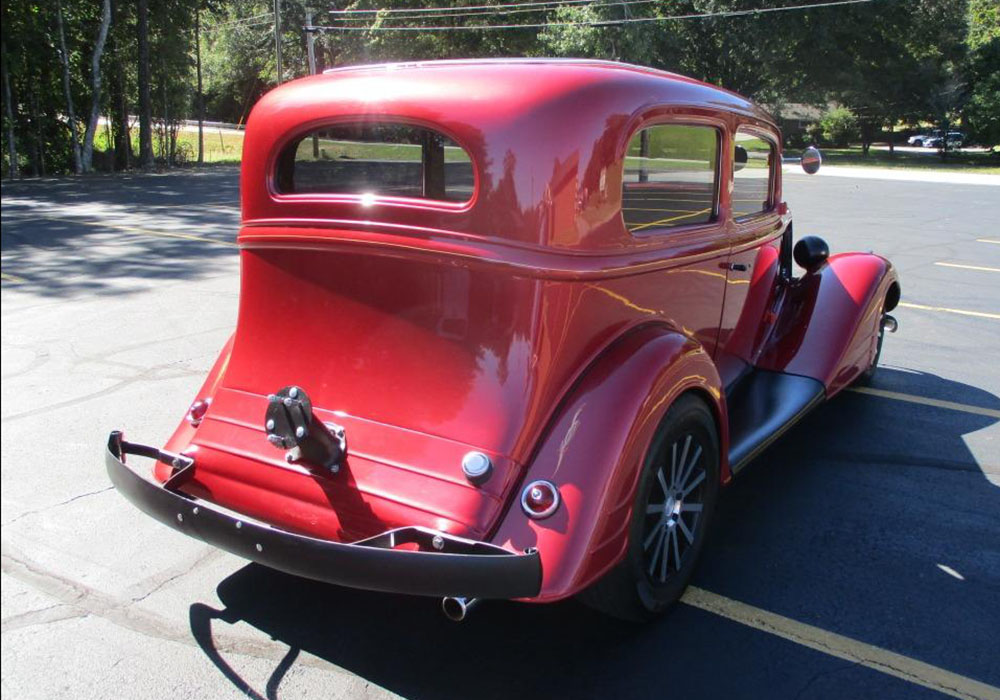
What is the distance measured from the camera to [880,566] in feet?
10.9

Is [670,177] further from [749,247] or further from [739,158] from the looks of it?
[749,247]

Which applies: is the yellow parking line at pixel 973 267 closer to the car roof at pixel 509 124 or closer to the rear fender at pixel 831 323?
the rear fender at pixel 831 323

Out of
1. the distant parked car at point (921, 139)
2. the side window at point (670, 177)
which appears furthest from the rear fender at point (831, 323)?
the distant parked car at point (921, 139)

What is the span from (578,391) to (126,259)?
27.0 ft

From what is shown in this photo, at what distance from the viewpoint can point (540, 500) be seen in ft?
7.98

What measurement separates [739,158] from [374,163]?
1.79 meters


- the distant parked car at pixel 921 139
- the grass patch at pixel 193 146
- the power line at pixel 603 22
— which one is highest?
the power line at pixel 603 22

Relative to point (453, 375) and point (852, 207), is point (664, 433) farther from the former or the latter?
point (852, 207)

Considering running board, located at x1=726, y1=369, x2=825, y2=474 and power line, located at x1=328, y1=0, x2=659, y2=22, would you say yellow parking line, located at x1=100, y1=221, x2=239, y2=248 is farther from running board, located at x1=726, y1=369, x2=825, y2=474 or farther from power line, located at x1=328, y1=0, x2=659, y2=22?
power line, located at x1=328, y1=0, x2=659, y2=22

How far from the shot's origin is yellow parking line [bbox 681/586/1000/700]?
103 inches

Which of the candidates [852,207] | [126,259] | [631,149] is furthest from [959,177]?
[631,149]

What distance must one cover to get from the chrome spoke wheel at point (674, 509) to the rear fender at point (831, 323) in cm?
150

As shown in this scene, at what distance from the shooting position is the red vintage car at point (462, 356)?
2459mm

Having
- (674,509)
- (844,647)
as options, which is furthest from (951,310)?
(674,509)
